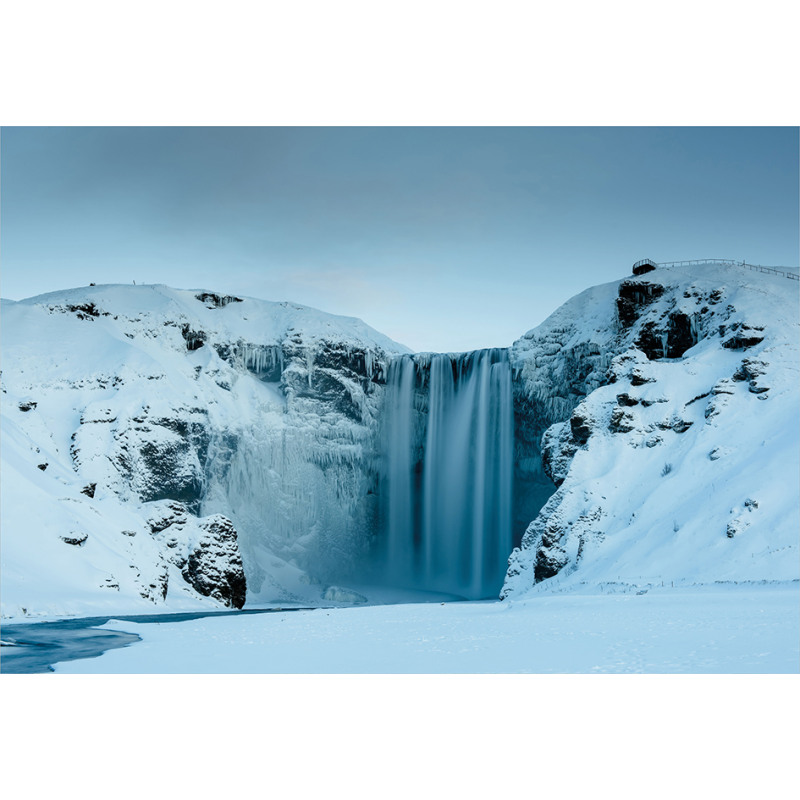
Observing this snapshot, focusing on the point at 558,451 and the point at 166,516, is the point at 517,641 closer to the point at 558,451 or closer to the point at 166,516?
the point at 558,451

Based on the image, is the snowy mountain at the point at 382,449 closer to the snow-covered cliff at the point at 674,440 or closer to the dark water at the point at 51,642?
the snow-covered cliff at the point at 674,440

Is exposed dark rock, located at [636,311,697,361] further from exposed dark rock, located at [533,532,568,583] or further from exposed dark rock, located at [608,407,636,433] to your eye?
exposed dark rock, located at [533,532,568,583]

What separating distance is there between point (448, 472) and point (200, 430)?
21342mm

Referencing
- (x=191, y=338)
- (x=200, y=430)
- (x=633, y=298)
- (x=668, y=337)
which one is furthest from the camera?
Answer: (x=191, y=338)

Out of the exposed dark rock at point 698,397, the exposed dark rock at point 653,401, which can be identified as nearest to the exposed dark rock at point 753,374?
the exposed dark rock at point 698,397

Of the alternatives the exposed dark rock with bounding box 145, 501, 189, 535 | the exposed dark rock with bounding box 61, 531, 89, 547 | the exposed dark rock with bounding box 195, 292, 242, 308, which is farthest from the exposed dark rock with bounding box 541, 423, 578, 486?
the exposed dark rock with bounding box 195, 292, 242, 308

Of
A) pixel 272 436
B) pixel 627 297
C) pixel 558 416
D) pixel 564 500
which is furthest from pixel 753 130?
pixel 272 436

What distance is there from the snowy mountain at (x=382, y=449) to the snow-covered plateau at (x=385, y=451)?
17cm

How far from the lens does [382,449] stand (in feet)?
261

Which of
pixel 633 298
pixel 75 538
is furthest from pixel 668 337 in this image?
pixel 75 538

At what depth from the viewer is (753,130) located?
28844 millimetres

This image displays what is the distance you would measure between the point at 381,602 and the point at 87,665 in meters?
49.5

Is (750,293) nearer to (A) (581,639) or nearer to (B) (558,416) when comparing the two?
(B) (558,416)

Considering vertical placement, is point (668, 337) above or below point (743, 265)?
below
